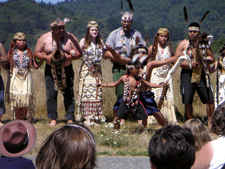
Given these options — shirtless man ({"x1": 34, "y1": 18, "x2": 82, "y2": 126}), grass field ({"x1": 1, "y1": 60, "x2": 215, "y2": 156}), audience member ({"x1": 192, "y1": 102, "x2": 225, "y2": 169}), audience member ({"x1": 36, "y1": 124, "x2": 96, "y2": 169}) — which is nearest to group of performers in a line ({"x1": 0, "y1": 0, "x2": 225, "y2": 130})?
shirtless man ({"x1": 34, "y1": 18, "x2": 82, "y2": 126})

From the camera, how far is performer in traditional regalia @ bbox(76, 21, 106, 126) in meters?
6.02

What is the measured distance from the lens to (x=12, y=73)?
20.6 ft

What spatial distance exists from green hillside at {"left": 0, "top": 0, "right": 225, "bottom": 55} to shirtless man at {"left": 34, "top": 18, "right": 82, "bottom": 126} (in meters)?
70.7

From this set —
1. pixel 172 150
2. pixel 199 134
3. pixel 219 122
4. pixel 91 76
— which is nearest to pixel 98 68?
pixel 91 76

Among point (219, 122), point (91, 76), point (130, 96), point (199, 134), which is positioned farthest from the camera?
point (91, 76)

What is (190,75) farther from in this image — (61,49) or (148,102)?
(61,49)

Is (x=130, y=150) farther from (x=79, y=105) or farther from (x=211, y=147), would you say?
(x=211, y=147)

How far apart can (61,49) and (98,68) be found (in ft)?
2.56

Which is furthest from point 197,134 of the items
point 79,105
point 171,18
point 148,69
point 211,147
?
point 171,18

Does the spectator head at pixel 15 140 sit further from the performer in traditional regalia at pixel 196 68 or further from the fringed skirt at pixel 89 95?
the performer in traditional regalia at pixel 196 68

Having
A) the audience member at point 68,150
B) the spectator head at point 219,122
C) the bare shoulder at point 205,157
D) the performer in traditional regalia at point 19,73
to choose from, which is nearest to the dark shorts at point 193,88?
the performer in traditional regalia at point 19,73

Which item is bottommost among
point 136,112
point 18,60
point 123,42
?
point 136,112

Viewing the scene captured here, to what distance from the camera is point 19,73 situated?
6.28 metres

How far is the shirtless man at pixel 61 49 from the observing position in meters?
5.98
